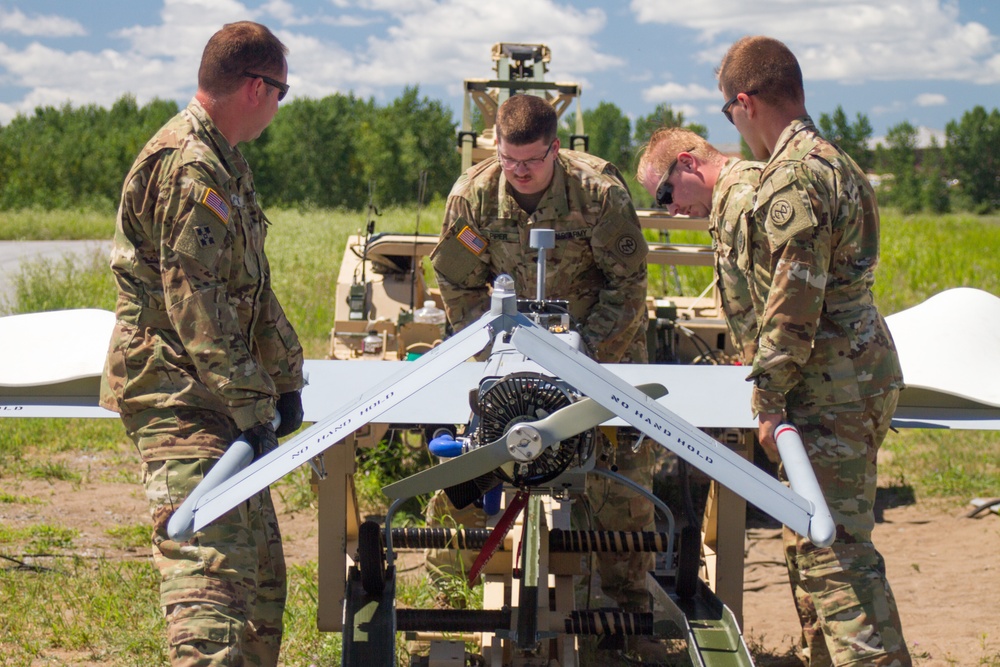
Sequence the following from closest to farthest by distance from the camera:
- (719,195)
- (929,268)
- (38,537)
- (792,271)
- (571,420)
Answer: (571,420) → (792,271) → (719,195) → (38,537) → (929,268)

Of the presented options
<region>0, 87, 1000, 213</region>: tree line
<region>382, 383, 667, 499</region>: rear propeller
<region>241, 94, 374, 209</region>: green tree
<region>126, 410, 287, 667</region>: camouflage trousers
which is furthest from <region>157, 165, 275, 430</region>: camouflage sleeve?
<region>241, 94, 374, 209</region>: green tree

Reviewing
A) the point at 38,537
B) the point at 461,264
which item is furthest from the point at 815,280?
the point at 38,537

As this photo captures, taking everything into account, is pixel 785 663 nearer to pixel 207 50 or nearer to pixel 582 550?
pixel 582 550

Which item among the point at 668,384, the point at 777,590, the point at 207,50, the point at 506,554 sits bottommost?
the point at 777,590

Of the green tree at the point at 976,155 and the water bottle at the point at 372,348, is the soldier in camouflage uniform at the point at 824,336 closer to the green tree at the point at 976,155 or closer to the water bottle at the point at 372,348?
the water bottle at the point at 372,348

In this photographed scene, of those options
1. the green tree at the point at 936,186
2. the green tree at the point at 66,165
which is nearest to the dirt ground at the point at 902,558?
the green tree at the point at 66,165

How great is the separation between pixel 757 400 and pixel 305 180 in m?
52.2

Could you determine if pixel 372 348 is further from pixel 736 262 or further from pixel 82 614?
pixel 736 262

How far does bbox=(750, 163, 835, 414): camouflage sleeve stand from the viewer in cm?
262

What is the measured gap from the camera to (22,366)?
340 cm

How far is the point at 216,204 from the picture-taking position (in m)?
2.52

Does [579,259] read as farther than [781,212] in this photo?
Yes

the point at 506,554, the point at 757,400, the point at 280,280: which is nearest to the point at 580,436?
the point at 757,400

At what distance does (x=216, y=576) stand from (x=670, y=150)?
75.1 inches
